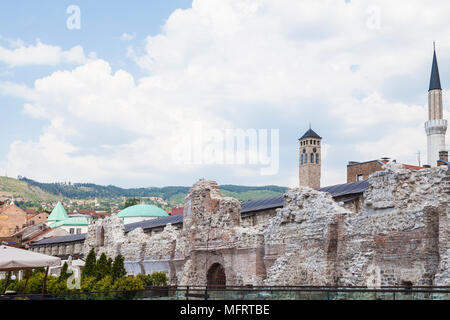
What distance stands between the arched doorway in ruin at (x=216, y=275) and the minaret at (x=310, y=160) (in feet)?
253

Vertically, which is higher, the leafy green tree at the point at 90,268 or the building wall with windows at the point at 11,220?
the building wall with windows at the point at 11,220

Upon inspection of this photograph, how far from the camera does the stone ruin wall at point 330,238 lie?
16.7 meters

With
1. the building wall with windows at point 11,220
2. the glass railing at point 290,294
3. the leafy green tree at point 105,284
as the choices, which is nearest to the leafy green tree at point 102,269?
the leafy green tree at point 105,284

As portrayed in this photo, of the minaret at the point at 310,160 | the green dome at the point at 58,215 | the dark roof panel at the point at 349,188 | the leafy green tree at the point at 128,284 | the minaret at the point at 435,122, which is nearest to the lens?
the leafy green tree at the point at 128,284

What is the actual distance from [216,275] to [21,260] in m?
12.6

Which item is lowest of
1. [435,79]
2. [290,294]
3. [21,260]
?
[290,294]

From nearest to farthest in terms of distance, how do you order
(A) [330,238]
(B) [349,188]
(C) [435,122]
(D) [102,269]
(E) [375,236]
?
(E) [375,236] < (A) [330,238] < (D) [102,269] < (B) [349,188] < (C) [435,122]

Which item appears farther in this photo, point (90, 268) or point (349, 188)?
point (349, 188)

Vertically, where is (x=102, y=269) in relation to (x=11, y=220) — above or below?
below

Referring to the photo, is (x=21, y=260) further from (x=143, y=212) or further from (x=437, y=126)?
(x=437, y=126)

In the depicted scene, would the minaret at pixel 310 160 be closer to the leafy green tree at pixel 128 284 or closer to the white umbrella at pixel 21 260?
the leafy green tree at pixel 128 284

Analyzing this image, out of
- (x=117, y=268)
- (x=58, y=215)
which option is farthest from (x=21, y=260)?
(x=58, y=215)

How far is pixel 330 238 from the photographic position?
66.5 ft
